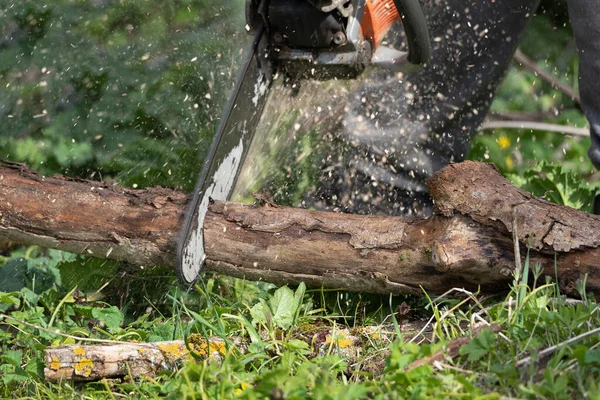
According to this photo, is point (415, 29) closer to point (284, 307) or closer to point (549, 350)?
point (284, 307)

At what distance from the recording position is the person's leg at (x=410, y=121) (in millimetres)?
3748

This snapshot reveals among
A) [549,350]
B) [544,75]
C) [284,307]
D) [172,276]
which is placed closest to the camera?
[549,350]

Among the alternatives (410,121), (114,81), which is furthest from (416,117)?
(114,81)

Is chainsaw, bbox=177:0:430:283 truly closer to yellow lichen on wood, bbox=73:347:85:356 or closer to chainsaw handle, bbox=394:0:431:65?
chainsaw handle, bbox=394:0:431:65

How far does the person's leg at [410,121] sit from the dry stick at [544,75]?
59.0 inches

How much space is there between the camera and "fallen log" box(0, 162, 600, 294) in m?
2.29

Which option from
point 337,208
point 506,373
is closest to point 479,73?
point 337,208

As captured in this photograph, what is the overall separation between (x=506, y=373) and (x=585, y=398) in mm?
175

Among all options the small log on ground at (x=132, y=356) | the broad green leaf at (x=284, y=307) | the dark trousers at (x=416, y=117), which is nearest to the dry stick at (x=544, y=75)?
the dark trousers at (x=416, y=117)

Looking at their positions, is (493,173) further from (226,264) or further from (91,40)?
(91,40)

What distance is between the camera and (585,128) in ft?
16.0

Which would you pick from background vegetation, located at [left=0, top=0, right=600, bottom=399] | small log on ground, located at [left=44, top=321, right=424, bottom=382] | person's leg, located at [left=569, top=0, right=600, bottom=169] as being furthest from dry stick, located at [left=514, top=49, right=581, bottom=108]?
small log on ground, located at [left=44, top=321, right=424, bottom=382]

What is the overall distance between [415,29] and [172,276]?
1.16 meters

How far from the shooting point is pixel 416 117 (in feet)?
12.5
